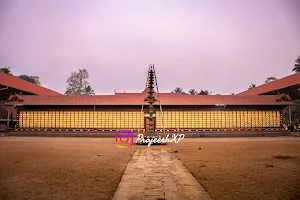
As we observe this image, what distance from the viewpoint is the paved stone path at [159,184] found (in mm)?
4461

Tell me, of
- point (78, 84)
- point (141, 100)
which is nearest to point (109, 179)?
point (141, 100)

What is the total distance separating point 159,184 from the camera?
5320 millimetres

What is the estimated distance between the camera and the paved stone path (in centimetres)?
446

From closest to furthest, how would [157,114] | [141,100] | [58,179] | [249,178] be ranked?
[58,179], [249,178], [141,100], [157,114]

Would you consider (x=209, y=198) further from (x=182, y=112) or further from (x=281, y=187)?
(x=182, y=112)

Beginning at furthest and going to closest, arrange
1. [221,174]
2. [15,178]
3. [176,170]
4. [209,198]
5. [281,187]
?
[176,170] → [221,174] → [15,178] → [281,187] → [209,198]

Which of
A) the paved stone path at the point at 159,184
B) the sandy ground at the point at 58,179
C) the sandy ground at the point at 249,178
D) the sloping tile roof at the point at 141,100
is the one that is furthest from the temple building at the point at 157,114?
the paved stone path at the point at 159,184

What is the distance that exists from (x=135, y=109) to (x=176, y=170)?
17.5 metres

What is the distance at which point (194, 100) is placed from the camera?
24.1 m

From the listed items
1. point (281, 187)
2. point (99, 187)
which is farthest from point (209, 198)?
point (99, 187)

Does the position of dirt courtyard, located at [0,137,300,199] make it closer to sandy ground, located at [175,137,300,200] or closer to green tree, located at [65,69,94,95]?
sandy ground, located at [175,137,300,200]

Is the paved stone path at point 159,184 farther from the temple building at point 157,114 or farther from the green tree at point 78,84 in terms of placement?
the green tree at point 78,84

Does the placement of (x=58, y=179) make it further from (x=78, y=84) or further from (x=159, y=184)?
(x=78, y=84)

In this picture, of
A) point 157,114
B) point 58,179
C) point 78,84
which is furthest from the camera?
point 78,84
